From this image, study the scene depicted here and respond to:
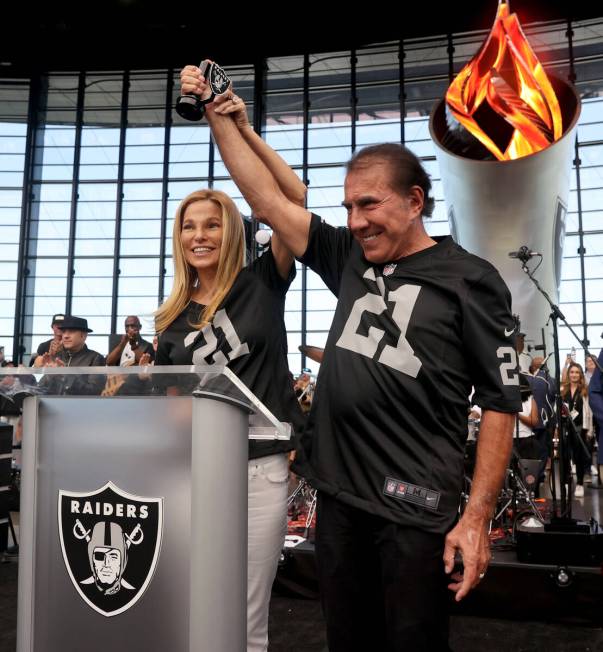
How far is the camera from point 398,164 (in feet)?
4.24

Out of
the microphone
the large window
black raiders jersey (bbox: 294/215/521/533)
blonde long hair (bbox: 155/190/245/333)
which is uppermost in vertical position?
the large window

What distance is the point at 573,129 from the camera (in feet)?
10.5

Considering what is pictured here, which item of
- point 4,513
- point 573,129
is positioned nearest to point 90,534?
point 573,129

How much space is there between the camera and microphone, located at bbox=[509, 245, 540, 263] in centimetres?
352

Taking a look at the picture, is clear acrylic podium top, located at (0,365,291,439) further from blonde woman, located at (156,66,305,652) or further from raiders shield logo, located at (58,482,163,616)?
blonde woman, located at (156,66,305,652)

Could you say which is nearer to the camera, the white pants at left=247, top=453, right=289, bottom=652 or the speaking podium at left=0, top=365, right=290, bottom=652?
the speaking podium at left=0, top=365, right=290, bottom=652

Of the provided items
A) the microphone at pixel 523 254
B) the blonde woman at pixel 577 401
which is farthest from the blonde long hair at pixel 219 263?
the blonde woman at pixel 577 401

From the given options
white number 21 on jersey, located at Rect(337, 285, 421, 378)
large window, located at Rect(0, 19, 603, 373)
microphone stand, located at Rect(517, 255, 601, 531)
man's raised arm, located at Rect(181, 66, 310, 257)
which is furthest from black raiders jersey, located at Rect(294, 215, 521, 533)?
large window, located at Rect(0, 19, 603, 373)

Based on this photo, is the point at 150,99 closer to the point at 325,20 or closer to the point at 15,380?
the point at 325,20

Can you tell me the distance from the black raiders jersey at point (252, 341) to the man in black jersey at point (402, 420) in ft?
0.59

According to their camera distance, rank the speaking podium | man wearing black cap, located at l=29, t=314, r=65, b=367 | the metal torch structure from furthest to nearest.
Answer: man wearing black cap, located at l=29, t=314, r=65, b=367, the metal torch structure, the speaking podium

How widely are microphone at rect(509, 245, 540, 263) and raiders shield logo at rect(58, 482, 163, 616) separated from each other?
3066 mm

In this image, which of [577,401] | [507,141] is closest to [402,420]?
[507,141]

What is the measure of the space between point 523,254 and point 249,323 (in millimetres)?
2496
